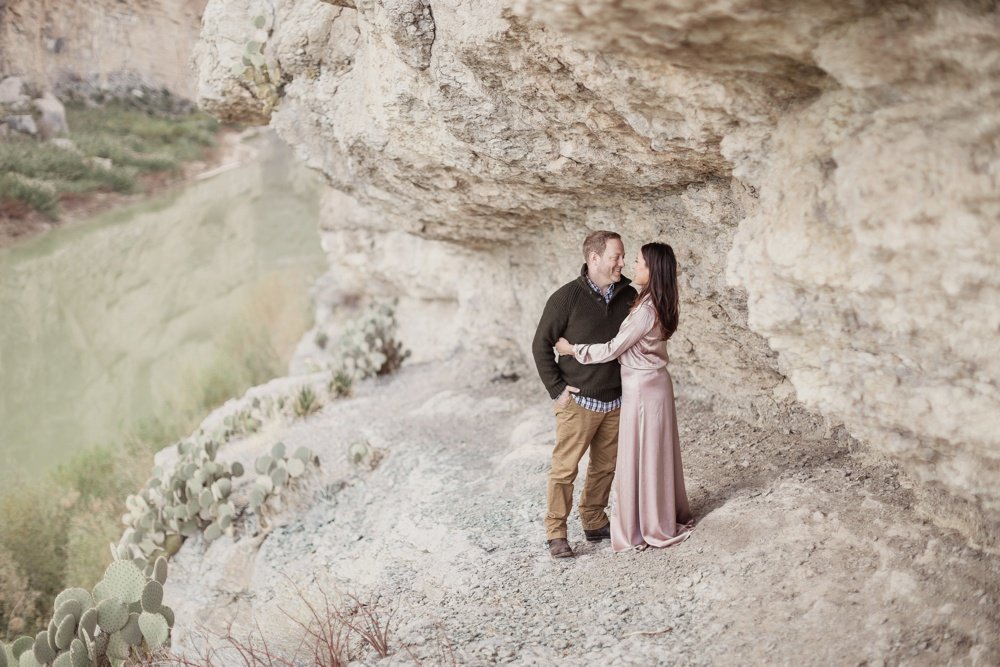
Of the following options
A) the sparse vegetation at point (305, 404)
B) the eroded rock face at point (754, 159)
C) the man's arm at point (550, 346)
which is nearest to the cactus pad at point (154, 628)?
the man's arm at point (550, 346)

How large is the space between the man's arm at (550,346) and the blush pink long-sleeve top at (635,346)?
5.4 inches

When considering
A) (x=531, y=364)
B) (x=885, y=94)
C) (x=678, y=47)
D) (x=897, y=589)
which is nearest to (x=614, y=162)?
(x=678, y=47)

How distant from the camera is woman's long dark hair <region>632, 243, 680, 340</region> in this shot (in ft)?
12.3

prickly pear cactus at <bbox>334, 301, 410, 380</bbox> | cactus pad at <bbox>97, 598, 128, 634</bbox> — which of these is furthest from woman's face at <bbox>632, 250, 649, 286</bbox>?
prickly pear cactus at <bbox>334, 301, 410, 380</bbox>

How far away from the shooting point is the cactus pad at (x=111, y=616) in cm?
423

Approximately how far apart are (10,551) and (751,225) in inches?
274

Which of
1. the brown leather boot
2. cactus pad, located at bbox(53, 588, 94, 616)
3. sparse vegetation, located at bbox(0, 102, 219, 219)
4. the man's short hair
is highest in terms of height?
sparse vegetation, located at bbox(0, 102, 219, 219)

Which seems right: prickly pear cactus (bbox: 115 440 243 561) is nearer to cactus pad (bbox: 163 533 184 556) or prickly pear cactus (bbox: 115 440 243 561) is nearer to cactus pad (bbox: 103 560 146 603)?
cactus pad (bbox: 163 533 184 556)

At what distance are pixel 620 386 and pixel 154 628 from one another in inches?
112

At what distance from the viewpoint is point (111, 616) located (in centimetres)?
425

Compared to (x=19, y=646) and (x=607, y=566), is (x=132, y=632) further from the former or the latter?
(x=607, y=566)

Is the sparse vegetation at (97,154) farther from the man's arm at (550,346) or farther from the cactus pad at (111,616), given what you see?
the man's arm at (550,346)

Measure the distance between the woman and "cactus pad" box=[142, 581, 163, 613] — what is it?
2591 millimetres

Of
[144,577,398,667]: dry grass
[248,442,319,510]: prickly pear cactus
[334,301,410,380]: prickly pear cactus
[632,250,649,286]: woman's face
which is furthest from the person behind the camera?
[334,301,410,380]: prickly pear cactus
